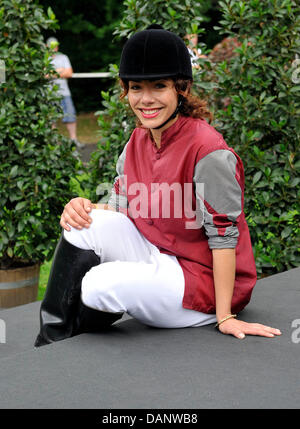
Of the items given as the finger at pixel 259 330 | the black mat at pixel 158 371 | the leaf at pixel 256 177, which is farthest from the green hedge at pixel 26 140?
the finger at pixel 259 330

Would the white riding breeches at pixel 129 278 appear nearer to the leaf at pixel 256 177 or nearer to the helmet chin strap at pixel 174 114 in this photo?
the helmet chin strap at pixel 174 114

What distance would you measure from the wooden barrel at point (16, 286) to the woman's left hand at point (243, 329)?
2.16 metres

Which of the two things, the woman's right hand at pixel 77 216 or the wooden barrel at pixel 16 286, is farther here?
the wooden barrel at pixel 16 286

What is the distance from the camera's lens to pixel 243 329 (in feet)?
7.95

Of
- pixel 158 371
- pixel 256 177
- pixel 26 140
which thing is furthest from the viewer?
pixel 26 140

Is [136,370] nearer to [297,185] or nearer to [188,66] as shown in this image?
[188,66]

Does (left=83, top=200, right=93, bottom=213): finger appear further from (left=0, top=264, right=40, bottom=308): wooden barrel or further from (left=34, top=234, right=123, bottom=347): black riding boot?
(left=0, top=264, right=40, bottom=308): wooden barrel

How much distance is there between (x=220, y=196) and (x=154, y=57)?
0.59m

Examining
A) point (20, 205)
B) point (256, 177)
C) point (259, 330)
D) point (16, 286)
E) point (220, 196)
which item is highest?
point (220, 196)

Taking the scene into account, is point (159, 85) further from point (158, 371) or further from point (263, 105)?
point (263, 105)

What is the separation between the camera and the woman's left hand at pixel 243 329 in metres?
2.40

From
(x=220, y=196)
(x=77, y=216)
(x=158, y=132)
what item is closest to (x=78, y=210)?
(x=77, y=216)

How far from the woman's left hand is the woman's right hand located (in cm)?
68

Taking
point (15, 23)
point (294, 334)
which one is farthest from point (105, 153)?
point (294, 334)
